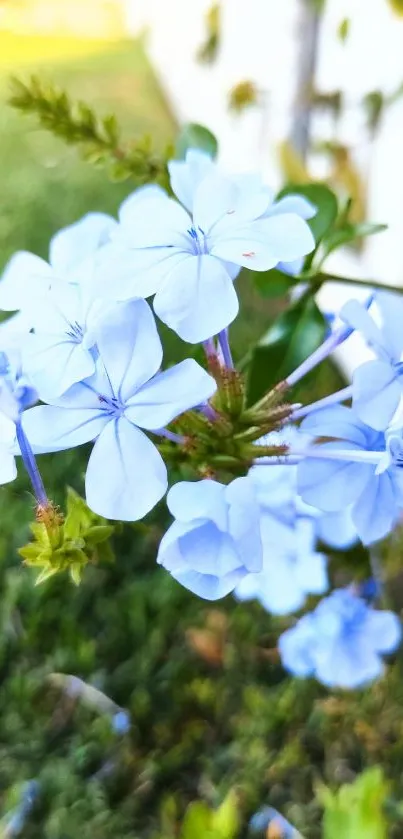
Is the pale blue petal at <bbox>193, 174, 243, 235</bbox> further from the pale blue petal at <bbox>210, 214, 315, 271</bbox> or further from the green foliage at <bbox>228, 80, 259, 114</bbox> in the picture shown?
the green foliage at <bbox>228, 80, 259, 114</bbox>

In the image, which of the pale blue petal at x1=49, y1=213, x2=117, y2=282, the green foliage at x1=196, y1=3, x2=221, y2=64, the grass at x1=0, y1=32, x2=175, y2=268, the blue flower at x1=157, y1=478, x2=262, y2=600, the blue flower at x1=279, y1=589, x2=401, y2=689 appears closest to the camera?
the blue flower at x1=157, y1=478, x2=262, y2=600

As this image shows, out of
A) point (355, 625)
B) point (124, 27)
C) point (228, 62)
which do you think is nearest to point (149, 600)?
point (355, 625)

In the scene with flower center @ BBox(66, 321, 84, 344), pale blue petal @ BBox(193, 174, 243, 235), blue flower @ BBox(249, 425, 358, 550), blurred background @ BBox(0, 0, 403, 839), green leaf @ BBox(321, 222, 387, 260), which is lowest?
blurred background @ BBox(0, 0, 403, 839)

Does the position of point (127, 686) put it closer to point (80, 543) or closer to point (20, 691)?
point (20, 691)

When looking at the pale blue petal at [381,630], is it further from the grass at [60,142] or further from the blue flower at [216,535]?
the grass at [60,142]

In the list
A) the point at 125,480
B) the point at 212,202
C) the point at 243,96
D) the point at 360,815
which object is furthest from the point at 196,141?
the point at 243,96

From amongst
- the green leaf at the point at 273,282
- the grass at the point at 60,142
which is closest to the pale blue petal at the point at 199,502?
the green leaf at the point at 273,282

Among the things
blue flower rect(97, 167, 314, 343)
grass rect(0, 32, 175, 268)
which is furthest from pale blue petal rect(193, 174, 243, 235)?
grass rect(0, 32, 175, 268)
